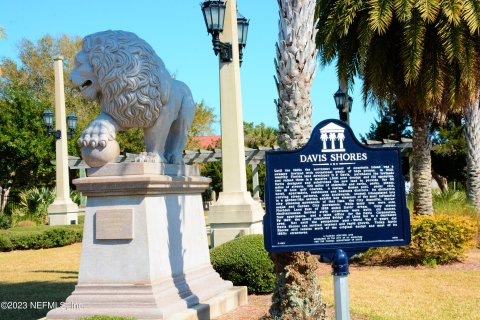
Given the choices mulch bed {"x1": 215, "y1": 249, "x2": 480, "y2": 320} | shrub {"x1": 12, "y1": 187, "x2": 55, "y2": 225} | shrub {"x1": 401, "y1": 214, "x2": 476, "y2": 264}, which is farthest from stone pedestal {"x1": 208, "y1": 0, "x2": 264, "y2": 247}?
shrub {"x1": 12, "y1": 187, "x2": 55, "y2": 225}

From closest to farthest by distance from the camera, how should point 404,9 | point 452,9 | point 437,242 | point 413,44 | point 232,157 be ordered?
point 437,242 → point 232,157 → point 452,9 → point 404,9 → point 413,44

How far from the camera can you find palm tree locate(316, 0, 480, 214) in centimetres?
1483

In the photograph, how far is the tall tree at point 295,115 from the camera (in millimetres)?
6762

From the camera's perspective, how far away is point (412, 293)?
1006 centimetres

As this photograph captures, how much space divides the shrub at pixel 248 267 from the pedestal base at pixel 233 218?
11.3 ft

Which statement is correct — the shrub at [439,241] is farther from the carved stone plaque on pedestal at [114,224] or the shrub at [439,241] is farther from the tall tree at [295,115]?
the carved stone plaque on pedestal at [114,224]

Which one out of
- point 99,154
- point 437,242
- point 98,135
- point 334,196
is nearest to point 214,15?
point 98,135

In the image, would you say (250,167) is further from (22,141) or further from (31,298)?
(31,298)

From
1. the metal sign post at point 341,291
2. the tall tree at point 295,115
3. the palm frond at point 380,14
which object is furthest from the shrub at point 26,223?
the metal sign post at point 341,291

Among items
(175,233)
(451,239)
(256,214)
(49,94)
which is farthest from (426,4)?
(49,94)

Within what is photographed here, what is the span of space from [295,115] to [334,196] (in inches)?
61.9

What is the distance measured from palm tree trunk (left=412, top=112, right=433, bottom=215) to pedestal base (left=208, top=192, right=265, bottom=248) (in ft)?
15.5

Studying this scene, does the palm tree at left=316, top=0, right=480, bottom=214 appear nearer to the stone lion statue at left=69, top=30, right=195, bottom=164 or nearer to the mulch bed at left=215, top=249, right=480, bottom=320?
the mulch bed at left=215, top=249, right=480, bottom=320

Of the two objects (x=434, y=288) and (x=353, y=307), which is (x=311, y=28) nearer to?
(x=353, y=307)
